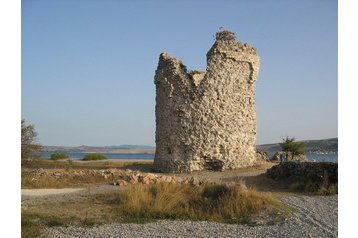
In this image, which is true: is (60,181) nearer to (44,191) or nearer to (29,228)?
(44,191)

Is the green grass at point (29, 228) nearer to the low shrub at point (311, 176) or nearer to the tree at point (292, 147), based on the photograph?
the low shrub at point (311, 176)

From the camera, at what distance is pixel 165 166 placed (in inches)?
650

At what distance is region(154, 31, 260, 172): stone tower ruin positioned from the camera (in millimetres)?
15859

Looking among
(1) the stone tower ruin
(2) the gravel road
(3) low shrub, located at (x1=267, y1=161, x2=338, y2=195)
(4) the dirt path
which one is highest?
(1) the stone tower ruin

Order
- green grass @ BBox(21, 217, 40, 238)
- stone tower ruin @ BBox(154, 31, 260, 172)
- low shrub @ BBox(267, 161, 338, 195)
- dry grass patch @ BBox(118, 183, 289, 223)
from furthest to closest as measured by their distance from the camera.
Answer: stone tower ruin @ BBox(154, 31, 260, 172), low shrub @ BBox(267, 161, 338, 195), dry grass patch @ BBox(118, 183, 289, 223), green grass @ BBox(21, 217, 40, 238)

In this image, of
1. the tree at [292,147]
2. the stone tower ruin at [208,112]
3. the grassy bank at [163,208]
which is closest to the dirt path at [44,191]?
the grassy bank at [163,208]

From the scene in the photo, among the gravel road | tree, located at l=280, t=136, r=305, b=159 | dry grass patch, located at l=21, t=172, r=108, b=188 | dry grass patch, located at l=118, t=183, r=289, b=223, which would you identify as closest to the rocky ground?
the gravel road

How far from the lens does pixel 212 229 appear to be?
7.20 metres

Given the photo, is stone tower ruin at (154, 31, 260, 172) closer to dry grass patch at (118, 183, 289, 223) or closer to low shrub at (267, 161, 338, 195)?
low shrub at (267, 161, 338, 195)

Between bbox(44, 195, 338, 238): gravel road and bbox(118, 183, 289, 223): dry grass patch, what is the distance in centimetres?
52

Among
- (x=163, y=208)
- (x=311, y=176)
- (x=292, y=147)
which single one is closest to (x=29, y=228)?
(x=163, y=208)

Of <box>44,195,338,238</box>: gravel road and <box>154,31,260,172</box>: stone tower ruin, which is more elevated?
<box>154,31,260,172</box>: stone tower ruin
